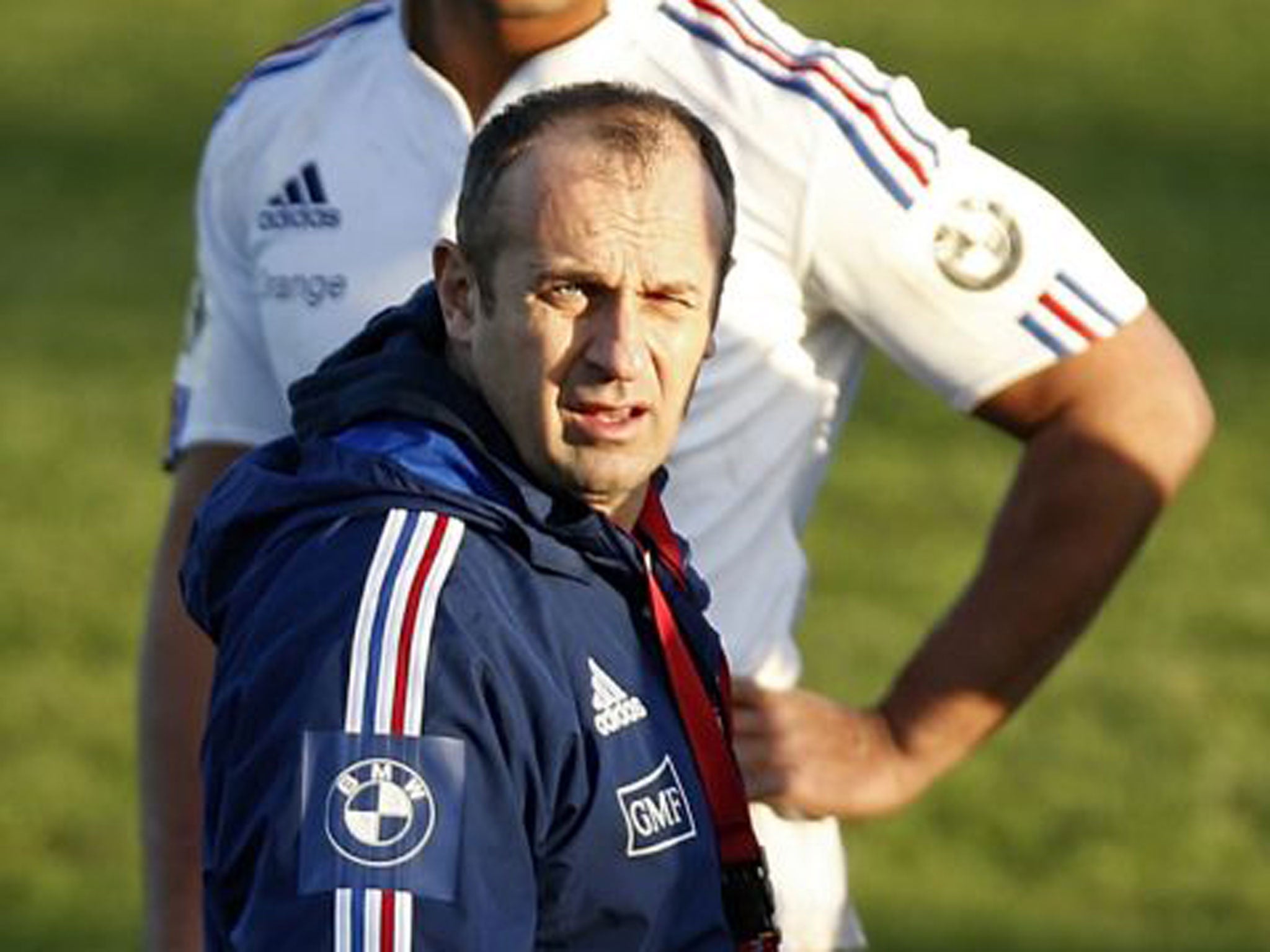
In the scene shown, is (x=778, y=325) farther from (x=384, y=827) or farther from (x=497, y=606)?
(x=384, y=827)

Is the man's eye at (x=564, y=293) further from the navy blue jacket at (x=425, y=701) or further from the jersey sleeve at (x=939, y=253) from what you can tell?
the jersey sleeve at (x=939, y=253)

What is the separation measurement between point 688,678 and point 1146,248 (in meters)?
13.0

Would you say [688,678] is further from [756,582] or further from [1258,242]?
[1258,242]

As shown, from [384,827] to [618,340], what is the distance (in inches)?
21.4

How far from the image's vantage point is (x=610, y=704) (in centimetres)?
427

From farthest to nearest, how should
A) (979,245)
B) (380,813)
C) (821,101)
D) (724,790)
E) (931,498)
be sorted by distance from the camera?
(931,498) < (979,245) < (821,101) < (724,790) < (380,813)

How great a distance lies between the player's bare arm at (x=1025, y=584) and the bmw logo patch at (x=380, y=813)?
1491mm

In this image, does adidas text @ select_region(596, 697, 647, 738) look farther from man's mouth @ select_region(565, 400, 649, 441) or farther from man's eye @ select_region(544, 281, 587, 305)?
man's eye @ select_region(544, 281, 587, 305)

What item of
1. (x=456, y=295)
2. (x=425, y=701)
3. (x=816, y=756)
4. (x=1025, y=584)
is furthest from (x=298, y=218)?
(x=425, y=701)

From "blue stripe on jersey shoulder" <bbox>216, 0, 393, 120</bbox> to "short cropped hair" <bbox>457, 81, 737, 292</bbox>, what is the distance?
1240 mm

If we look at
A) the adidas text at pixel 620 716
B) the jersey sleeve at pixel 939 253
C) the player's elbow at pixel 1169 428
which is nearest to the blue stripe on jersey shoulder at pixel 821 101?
the jersey sleeve at pixel 939 253

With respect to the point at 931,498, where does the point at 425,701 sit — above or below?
above

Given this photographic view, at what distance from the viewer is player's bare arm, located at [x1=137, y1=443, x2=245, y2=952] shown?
5.67 metres

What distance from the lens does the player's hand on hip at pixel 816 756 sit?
554 cm
